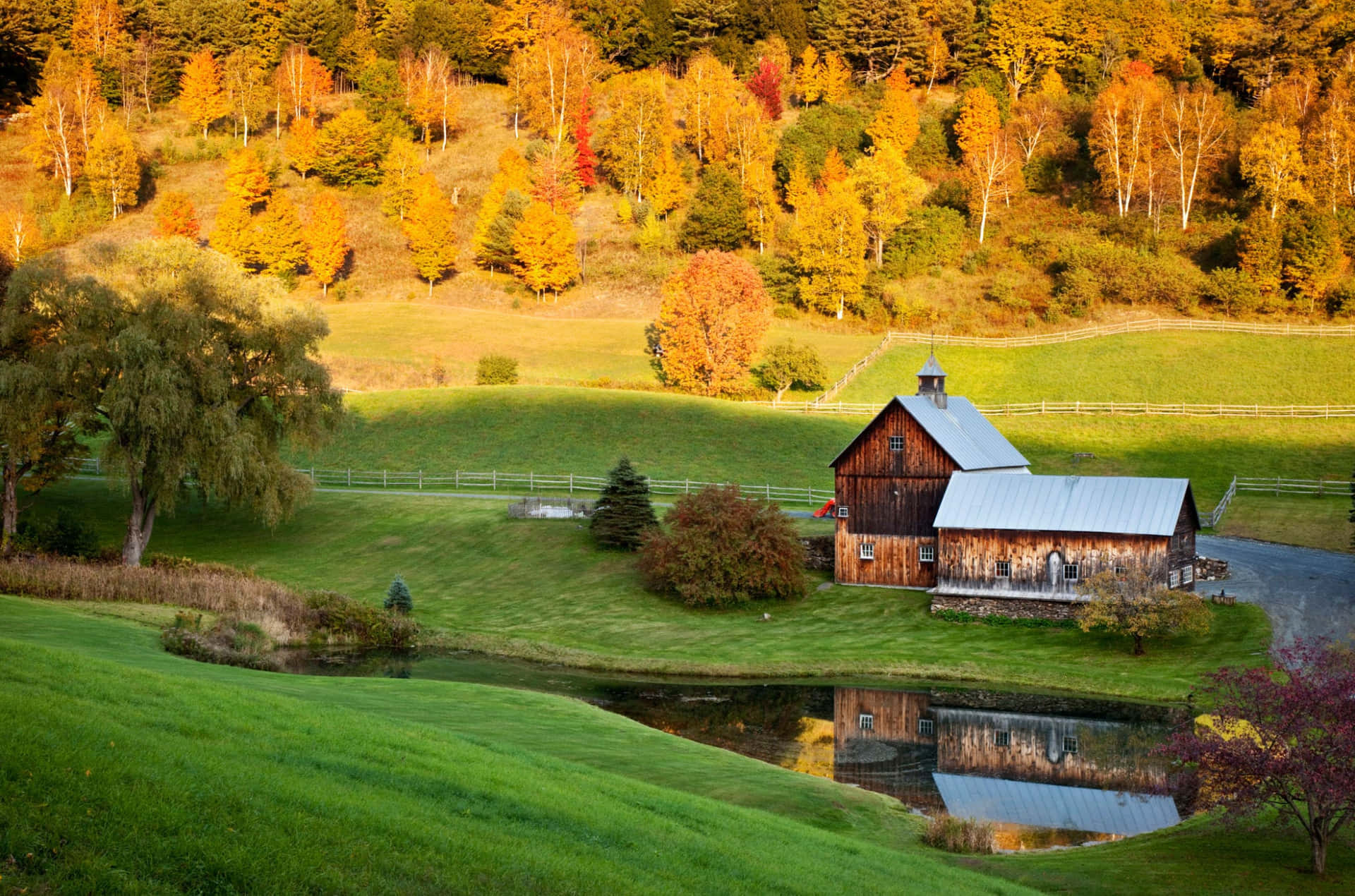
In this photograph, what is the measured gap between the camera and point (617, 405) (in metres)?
73.6

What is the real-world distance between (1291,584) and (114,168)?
106890mm

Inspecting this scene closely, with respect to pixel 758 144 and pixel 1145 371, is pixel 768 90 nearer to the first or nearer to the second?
pixel 758 144

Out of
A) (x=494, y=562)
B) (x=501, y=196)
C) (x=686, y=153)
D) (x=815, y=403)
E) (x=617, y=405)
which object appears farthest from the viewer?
(x=686, y=153)

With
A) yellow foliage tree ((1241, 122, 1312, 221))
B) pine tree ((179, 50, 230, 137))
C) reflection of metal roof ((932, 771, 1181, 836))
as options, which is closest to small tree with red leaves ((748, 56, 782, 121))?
yellow foliage tree ((1241, 122, 1312, 221))

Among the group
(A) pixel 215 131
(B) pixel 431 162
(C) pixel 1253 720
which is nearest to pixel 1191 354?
(C) pixel 1253 720

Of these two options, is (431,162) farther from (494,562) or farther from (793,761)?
(793,761)

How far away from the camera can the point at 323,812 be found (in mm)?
11477

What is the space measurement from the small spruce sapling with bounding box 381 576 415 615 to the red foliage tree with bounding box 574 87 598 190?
83417 millimetres

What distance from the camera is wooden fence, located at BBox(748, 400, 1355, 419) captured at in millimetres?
71062

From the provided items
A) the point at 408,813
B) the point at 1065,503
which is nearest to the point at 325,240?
the point at 1065,503

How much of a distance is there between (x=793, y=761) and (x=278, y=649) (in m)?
18.1

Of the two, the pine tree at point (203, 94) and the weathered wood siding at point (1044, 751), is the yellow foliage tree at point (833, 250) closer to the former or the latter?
the weathered wood siding at point (1044, 751)

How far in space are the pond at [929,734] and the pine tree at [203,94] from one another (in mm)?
107846

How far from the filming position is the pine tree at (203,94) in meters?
129
